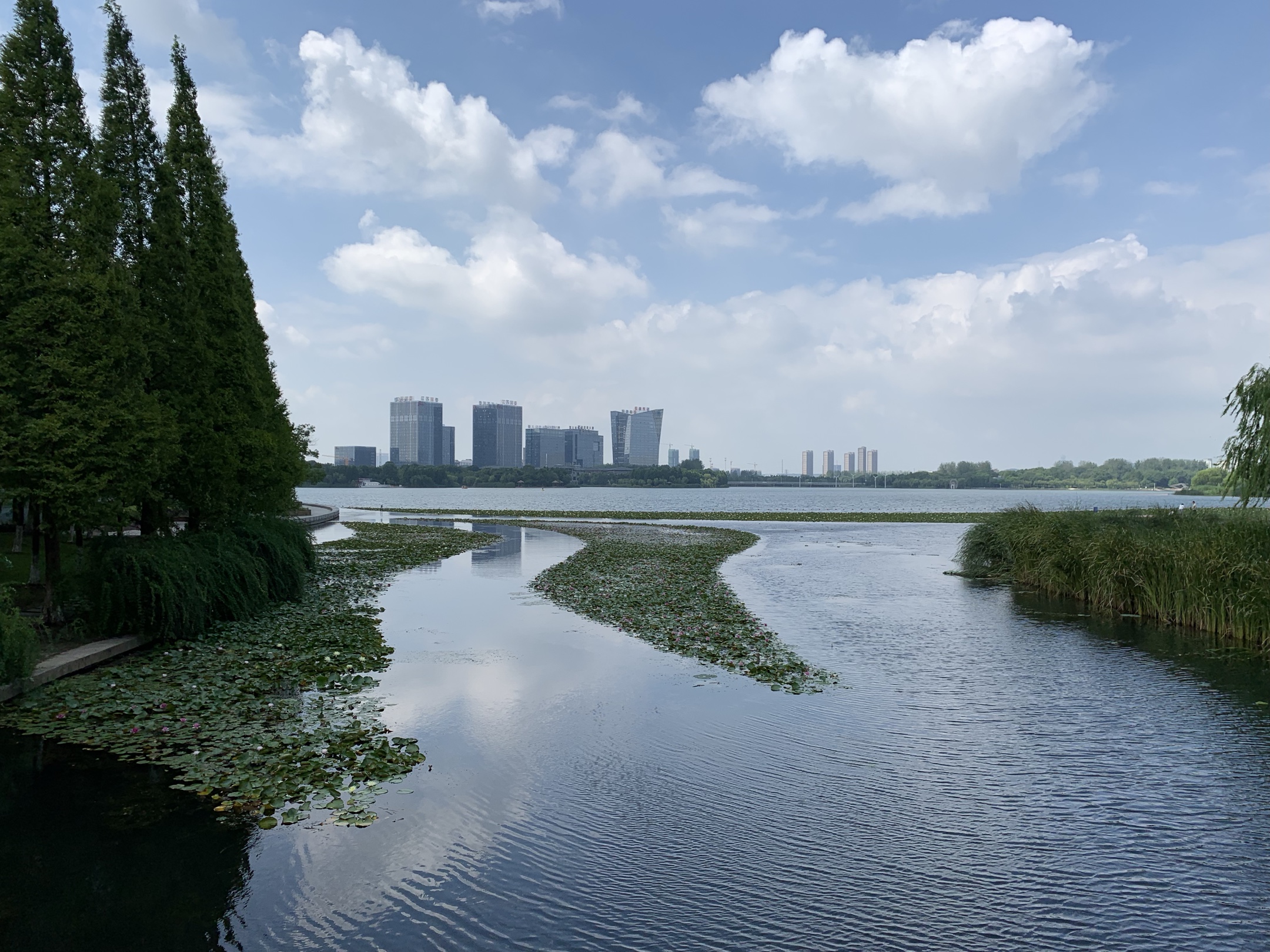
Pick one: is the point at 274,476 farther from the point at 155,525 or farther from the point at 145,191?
the point at 145,191

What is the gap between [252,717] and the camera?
372 inches

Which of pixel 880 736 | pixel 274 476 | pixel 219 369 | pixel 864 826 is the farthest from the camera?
pixel 274 476

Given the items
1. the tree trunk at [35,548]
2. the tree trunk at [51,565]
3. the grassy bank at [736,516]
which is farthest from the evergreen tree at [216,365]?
the grassy bank at [736,516]

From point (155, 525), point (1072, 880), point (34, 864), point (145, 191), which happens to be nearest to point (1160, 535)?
point (1072, 880)

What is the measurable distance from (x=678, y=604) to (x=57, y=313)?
13.6m

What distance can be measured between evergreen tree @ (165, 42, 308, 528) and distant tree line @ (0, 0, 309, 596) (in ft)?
0.15

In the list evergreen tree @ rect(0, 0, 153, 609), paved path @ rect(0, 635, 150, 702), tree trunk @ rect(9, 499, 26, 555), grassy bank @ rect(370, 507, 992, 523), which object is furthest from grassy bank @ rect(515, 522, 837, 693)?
grassy bank @ rect(370, 507, 992, 523)

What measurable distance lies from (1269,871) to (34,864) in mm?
9693

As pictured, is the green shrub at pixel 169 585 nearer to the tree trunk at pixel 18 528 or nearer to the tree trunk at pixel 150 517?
the tree trunk at pixel 150 517

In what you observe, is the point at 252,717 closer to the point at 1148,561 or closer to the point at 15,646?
the point at 15,646

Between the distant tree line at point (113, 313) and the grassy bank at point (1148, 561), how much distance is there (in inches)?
822

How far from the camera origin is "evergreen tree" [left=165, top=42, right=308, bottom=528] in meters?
17.3

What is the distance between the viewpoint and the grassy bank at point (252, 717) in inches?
292

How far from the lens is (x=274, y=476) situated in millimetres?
20391
